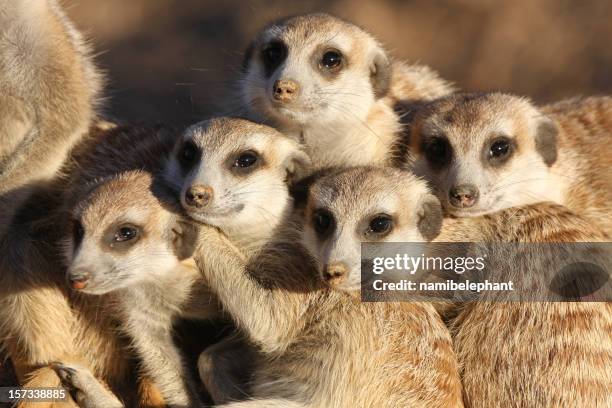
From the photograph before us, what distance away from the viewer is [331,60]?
149 inches

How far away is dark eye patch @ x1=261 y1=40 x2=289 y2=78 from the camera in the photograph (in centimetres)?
377

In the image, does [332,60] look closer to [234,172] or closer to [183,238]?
[234,172]

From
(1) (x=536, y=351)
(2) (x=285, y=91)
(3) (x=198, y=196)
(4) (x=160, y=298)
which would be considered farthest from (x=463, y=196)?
(4) (x=160, y=298)

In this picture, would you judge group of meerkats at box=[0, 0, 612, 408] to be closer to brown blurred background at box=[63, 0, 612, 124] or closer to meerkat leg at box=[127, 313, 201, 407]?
meerkat leg at box=[127, 313, 201, 407]

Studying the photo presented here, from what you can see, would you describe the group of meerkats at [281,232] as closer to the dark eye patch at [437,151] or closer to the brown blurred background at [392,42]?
the dark eye patch at [437,151]

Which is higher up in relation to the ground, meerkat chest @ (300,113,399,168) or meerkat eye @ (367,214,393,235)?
meerkat chest @ (300,113,399,168)

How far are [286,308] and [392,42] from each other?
458 cm

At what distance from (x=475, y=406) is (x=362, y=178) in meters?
0.73

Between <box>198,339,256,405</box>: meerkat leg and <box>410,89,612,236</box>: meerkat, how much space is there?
29.9 inches

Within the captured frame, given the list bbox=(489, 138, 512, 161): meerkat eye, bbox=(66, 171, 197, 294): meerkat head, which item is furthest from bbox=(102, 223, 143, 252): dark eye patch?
bbox=(489, 138, 512, 161): meerkat eye

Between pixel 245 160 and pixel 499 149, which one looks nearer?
pixel 245 160

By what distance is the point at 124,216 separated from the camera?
3230mm

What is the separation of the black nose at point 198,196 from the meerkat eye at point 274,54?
0.72 meters

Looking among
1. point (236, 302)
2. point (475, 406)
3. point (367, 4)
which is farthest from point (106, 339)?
point (367, 4)
